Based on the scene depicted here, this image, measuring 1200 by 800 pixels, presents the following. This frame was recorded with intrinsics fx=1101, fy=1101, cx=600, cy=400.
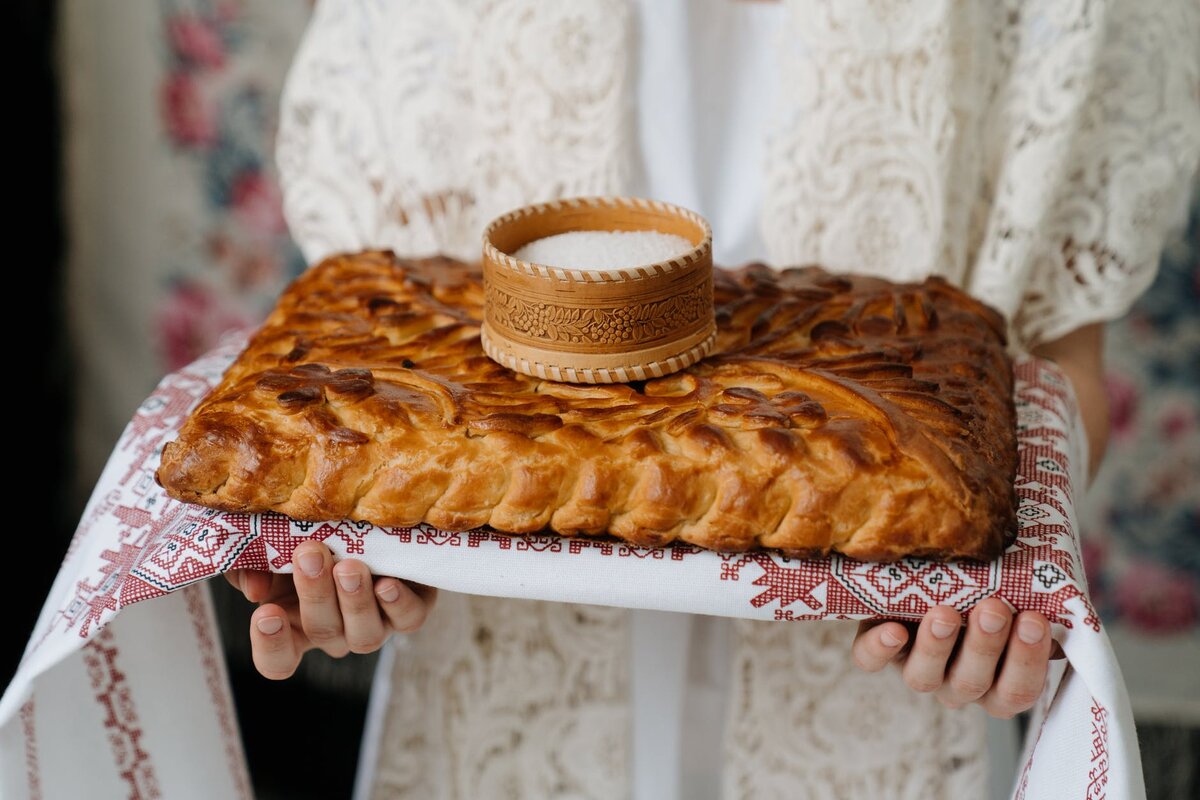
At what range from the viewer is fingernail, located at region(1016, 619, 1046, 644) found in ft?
2.64

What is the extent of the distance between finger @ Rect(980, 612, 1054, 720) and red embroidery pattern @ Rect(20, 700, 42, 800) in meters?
0.81

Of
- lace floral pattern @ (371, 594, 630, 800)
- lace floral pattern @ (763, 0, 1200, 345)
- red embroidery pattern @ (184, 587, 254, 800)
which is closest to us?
red embroidery pattern @ (184, 587, 254, 800)

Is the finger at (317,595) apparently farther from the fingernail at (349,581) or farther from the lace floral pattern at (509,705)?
the lace floral pattern at (509,705)

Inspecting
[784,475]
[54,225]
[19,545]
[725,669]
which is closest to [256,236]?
[54,225]

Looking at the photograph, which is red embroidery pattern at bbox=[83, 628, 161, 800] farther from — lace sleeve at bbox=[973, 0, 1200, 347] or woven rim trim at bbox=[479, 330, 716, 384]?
lace sleeve at bbox=[973, 0, 1200, 347]

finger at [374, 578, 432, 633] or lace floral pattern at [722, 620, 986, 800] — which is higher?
finger at [374, 578, 432, 633]

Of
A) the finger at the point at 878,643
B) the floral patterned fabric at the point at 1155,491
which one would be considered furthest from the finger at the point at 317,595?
the floral patterned fabric at the point at 1155,491

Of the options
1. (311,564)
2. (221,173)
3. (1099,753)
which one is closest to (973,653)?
(1099,753)

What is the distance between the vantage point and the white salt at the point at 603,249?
0.91 m

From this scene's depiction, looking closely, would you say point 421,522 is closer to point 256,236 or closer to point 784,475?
point 784,475

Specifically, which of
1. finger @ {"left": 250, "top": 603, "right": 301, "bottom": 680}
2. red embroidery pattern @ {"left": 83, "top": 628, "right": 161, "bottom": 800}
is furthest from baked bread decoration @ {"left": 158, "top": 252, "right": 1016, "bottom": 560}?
red embroidery pattern @ {"left": 83, "top": 628, "right": 161, "bottom": 800}

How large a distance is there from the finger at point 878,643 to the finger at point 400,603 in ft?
1.21

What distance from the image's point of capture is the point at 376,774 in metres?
1.38

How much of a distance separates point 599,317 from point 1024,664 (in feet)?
1.37
